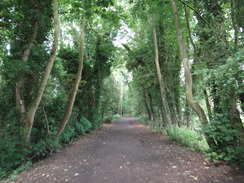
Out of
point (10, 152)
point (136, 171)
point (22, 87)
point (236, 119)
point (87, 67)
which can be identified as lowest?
point (136, 171)

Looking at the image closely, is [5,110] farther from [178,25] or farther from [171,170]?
[178,25]

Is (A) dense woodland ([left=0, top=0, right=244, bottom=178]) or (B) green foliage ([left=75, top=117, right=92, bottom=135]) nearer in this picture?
(A) dense woodland ([left=0, top=0, right=244, bottom=178])

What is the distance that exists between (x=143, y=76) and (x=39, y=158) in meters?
8.85

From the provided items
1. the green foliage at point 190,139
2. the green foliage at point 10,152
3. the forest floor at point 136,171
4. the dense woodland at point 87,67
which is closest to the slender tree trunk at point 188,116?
the dense woodland at point 87,67

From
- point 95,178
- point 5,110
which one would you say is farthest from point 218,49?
point 5,110

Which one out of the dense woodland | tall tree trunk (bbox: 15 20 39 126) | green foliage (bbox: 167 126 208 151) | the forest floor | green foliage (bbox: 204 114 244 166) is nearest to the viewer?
the forest floor

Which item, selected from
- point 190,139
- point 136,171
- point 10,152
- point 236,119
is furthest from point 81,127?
point 236,119

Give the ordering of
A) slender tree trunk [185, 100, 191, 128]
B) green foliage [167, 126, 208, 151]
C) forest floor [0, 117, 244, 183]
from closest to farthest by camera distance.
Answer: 1. forest floor [0, 117, 244, 183]
2. green foliage [167, 126, 208, 151]
3. slender tree trunk [185, 100, 191, 128]

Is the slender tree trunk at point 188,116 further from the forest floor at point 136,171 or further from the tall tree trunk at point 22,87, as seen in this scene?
the tall tree trunk at point 22,87

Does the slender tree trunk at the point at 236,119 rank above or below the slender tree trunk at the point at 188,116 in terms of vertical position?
above

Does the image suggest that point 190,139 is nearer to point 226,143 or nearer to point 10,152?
point 226,143

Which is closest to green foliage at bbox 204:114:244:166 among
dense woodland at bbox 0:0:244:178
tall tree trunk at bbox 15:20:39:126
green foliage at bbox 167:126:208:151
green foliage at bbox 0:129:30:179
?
dense woodland at bbox 0:0:244:178

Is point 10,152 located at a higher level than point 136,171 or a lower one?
higher

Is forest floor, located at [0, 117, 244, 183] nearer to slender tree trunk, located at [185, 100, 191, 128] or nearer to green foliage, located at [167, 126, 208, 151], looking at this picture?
green foliage, located at [167, 126, 208, 151]
